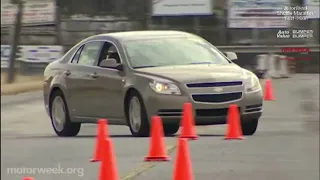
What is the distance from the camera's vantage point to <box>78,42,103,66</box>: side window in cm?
443

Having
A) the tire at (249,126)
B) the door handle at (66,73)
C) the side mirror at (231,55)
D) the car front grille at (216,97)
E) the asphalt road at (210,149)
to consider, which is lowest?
the asphalt road at (210,149)

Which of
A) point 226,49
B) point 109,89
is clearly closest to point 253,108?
point 226,49

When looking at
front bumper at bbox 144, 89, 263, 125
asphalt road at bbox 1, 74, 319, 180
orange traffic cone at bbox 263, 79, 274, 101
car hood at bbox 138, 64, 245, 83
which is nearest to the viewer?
car hood at bbox 138, 64, 245, 83

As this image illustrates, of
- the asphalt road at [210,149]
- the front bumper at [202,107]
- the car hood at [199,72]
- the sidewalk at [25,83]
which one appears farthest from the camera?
the asphalt road at [210,149]

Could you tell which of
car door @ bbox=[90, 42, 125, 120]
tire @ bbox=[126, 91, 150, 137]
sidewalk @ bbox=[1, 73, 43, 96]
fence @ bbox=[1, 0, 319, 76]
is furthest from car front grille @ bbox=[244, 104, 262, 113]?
sidewalk @ bbox=[1, 73, 43, 96]

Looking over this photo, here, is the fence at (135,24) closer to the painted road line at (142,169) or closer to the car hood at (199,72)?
the car hood at (199,72)

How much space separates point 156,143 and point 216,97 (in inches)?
58.3

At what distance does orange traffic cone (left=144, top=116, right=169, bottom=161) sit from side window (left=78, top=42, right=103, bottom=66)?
498 mm

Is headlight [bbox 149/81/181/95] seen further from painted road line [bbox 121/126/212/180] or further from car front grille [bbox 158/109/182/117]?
painted road line [bbox 121/126/212/180]

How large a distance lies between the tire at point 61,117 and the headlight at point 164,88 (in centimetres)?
64

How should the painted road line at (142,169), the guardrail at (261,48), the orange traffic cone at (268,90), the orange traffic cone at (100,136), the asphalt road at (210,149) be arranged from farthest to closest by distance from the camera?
the painted road line at (142,169)
the asphalt road at (210,149)
the orange traffic cone at (268,90)
the orange traffic cone at (100,136)
the guardrail at (261,48)

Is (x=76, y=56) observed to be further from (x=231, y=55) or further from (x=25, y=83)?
(x=231, y=55)

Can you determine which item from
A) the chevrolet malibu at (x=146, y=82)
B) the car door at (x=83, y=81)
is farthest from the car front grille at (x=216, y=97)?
the car door at (x=83, y=81)

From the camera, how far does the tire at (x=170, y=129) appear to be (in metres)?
4.60
